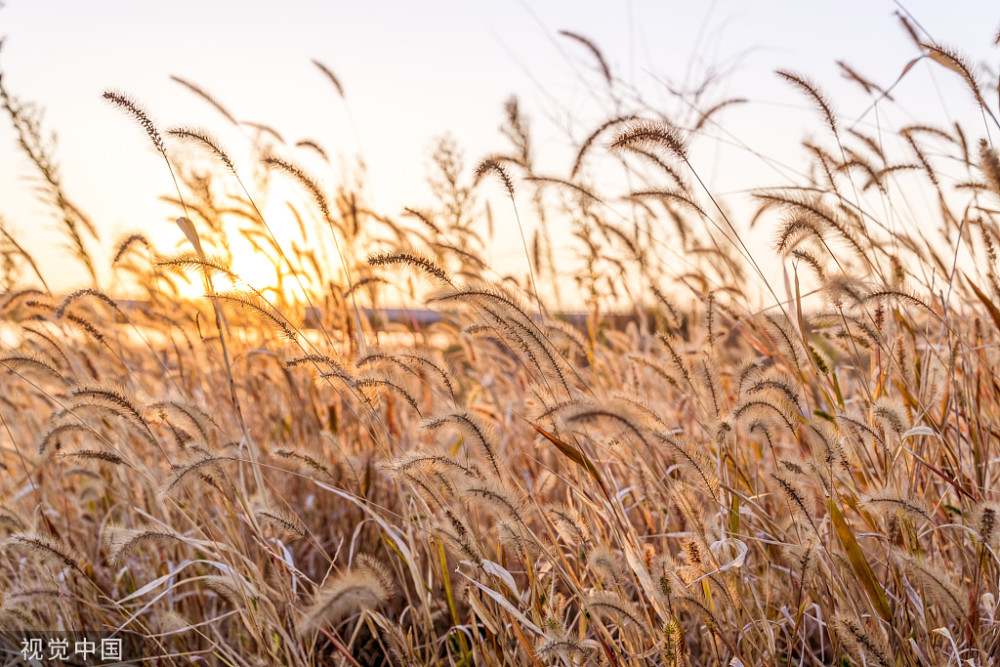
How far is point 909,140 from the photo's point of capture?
2270 mm

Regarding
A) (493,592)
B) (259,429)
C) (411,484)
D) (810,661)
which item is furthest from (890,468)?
(259,429)

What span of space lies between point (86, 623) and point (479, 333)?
1.44m

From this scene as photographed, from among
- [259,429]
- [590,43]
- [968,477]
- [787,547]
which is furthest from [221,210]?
[968,477]

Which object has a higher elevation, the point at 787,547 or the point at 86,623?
the point at 787,547

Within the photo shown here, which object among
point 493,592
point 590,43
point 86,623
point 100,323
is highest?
point 590,43

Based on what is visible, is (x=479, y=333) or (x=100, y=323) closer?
(x=479, y=333)

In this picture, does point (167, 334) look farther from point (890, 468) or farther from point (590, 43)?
point (890, 468)

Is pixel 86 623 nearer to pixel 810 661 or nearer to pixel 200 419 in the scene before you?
pixel 200 419

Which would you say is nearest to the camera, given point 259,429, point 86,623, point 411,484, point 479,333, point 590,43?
point 411,484

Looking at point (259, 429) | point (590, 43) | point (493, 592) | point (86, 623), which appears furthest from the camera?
point (259, 429)

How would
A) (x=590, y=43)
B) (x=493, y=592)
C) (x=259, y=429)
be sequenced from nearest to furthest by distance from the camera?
(x=493, y=592)
(x=590, y=43)
(x=259, y=429)

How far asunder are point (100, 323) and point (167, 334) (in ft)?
1.09

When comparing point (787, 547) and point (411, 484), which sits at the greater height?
point (411, 484)

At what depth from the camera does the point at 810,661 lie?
6.07 feet
